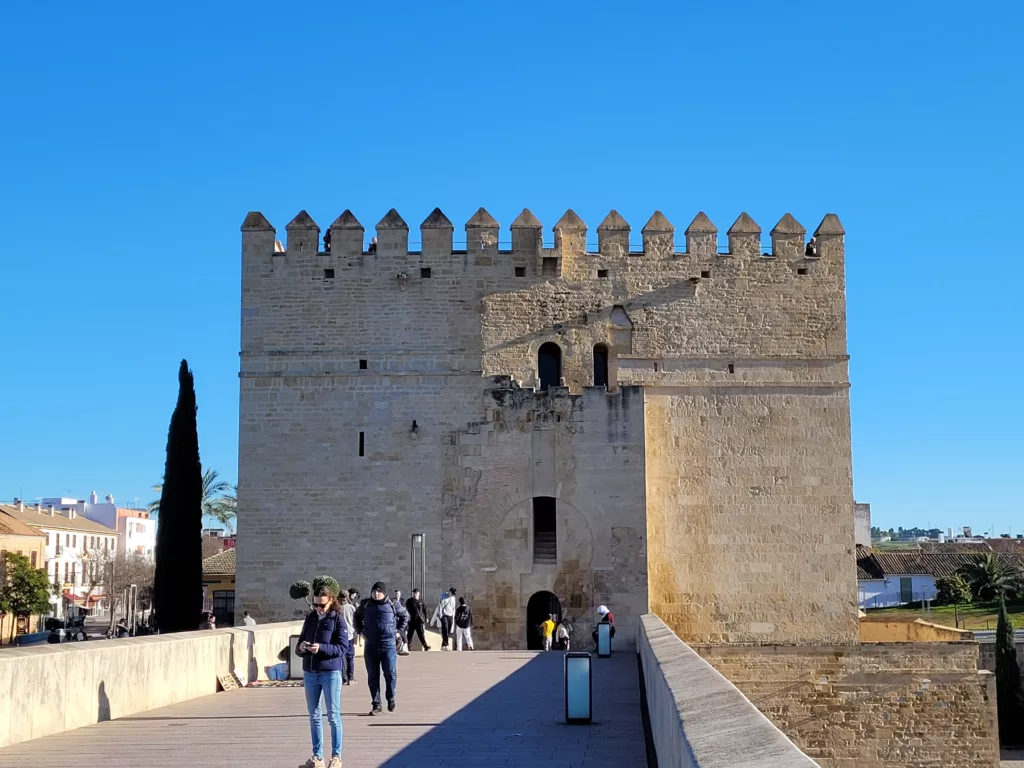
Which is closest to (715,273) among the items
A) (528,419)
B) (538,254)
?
(538,254)

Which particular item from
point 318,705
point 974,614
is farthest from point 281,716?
point 974,614

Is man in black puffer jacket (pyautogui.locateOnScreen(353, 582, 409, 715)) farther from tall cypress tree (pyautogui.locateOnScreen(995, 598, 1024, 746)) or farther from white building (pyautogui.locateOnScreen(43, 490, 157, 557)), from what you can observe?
white building (pyautogui.locateOnScreen(43, 490, 157, 557))

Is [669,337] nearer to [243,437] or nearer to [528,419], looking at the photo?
[528,419]

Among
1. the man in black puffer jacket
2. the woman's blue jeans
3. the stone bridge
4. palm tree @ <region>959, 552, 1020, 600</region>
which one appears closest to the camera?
the stone bridge

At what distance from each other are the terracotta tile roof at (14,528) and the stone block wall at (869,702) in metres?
41.7

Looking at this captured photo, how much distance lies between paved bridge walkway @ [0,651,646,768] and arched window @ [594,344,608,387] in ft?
43.0

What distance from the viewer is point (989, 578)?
173ft

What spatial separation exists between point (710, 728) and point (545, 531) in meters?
19.4

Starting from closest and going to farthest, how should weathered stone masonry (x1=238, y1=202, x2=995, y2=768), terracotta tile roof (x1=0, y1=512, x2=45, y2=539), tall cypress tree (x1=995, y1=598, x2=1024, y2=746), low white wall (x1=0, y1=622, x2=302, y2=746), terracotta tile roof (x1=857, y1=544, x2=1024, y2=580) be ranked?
low white wall (x1=0, y1=622, x2=302, y2=746)
weathered stone masonry (x1=238, y1=202, x2=995, y2=768)
tall cypress tree (x1=995, y1=598, x2=1024, y2=746)
terracotta tile roof (x1=0, y1=512, x2=45, y2=539)
terracotta tile roof (x1=857, y1=544, x2=1024, y2=580)

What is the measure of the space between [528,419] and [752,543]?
5.63 metres

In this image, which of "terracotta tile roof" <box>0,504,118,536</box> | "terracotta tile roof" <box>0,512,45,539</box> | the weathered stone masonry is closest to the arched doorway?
the weathered stone masonry

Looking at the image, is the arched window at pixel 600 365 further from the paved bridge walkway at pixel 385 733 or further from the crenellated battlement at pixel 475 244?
the paved bridge walkway at pixel 385 733

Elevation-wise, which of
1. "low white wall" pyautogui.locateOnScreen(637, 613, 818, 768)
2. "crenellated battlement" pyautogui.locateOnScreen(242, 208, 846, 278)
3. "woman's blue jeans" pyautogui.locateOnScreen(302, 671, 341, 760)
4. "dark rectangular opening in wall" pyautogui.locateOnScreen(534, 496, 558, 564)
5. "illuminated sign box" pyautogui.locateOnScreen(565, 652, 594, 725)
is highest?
"crenellated battlement" pyautogui.locateOnScreen(242, 208, 846, 278)

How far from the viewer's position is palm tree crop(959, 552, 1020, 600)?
172ft
